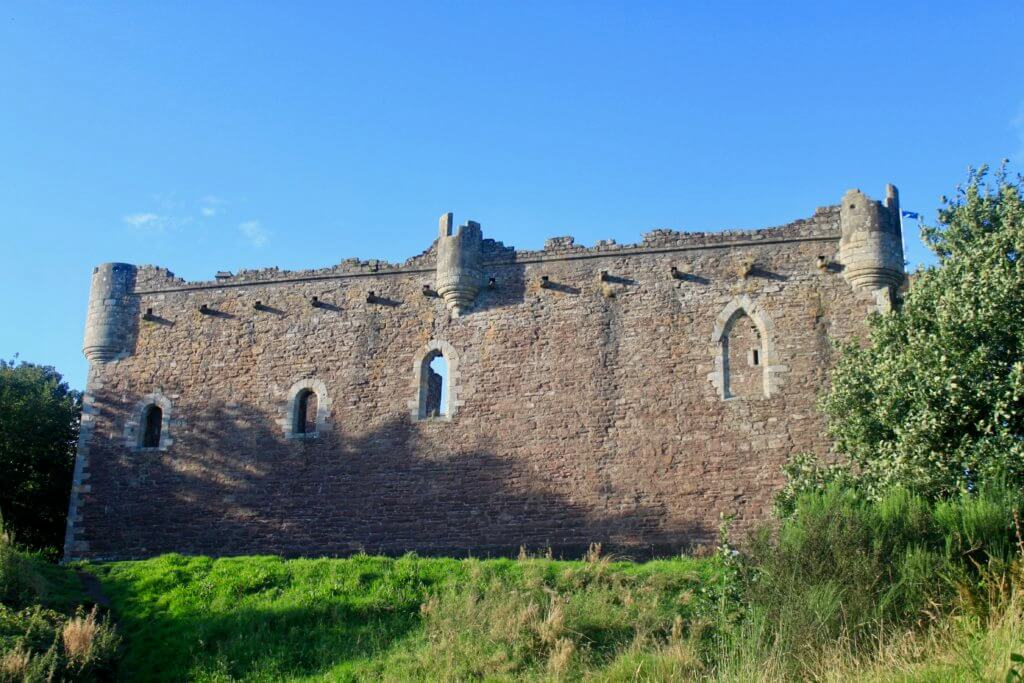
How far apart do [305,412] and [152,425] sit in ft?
12.3

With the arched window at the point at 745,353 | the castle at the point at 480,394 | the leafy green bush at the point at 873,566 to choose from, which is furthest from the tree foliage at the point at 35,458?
the leafy green bush at the point at 873,566

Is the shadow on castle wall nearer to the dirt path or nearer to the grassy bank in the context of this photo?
the grassy bank

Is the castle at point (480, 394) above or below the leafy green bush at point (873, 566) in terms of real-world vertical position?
above

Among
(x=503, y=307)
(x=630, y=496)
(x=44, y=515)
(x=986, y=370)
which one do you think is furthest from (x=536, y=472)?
(x=44, y=515)

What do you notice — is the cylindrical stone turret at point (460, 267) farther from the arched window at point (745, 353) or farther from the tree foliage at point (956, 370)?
the tree foliage at point (956, 370)

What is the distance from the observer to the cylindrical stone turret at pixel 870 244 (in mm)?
21938

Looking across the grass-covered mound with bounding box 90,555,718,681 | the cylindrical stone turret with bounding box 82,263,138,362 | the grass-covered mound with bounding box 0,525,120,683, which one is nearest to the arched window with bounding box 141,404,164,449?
the cylindrical stone turret with bounding box 82,263,138,362

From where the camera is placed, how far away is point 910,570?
13195 mm

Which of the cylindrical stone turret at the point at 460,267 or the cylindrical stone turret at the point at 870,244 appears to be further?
the cylindrical stone turret at the point at 460,267

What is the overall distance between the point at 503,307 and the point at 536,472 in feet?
12.6

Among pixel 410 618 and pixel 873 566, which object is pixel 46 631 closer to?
pixel 410 618

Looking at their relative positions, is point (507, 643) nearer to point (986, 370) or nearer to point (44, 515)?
point (986, 370)

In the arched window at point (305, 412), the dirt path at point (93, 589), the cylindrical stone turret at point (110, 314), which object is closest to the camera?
the dirt path at point (93, 589)

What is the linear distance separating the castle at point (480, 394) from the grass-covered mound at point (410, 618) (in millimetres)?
2907
